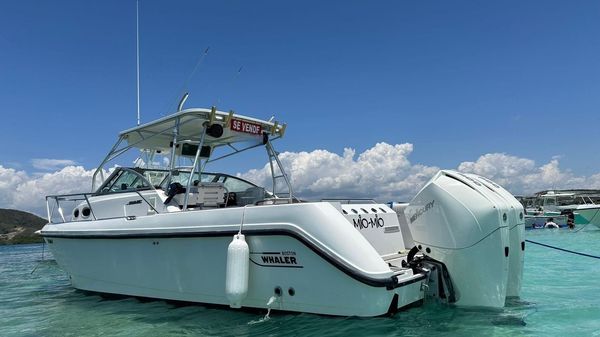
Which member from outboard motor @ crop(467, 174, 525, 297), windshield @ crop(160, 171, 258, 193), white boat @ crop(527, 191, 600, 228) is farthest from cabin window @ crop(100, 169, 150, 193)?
white boat @ crop(527, 191, 600, 228)

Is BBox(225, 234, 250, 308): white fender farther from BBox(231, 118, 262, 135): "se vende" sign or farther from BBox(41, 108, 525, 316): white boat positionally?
BBox(231, 118, 262, 135): "se vende" sign

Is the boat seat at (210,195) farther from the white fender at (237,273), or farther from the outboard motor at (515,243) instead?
the outboard motor at (515,243)

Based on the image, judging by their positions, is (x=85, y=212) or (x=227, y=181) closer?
(x=85, y=212)

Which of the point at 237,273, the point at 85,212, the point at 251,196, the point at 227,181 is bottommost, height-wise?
the point at 237,273

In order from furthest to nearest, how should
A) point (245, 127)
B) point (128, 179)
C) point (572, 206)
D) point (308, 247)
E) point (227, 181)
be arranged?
1. point (572, 206)
2. point (227, 181)
3. point (128, 179)
4. point (245, 127)
5. point (308, 247)

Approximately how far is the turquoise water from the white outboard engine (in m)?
0.26

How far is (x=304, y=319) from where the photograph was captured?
489 cm

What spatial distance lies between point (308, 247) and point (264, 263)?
0.68 metres

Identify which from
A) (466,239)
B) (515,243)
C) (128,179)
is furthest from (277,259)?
(128,179)

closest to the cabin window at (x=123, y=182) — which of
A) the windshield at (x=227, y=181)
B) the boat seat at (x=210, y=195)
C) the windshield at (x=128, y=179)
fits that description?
the windshield at (x=128, y=179)

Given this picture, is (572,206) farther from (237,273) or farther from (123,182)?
(237,273)

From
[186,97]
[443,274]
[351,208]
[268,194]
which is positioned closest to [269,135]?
[268,194]

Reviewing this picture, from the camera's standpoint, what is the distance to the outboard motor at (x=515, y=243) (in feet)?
16.9

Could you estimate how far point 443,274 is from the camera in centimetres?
520
